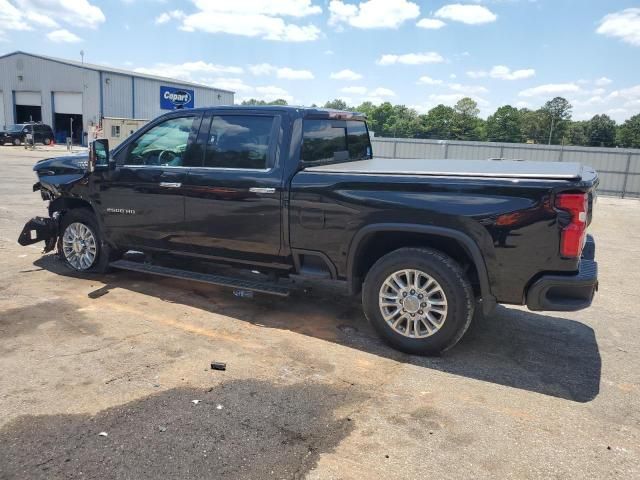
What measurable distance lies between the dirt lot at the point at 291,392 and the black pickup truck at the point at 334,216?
0.47 metres

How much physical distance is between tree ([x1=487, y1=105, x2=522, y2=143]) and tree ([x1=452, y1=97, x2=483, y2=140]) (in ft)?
7.71

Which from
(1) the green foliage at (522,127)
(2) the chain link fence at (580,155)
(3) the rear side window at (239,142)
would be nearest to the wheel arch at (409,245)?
(3) the rear side window at (239,142)

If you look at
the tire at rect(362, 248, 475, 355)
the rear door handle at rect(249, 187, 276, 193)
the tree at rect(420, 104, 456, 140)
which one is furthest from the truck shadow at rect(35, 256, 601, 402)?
the tree at rect(420, 104, 456, 140)

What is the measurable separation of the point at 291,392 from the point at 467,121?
307 ft

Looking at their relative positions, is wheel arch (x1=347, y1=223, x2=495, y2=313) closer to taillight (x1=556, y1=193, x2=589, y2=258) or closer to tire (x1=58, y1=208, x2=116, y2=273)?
→ taillight (x1=556, y1=193, x2=589, y2=258)

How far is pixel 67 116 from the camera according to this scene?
149ft

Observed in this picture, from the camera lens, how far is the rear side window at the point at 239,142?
16.4 feet

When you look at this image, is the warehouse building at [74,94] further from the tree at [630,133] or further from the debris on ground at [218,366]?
the tree at [630,133]

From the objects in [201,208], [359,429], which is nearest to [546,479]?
[359,429]

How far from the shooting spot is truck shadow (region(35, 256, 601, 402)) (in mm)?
4121

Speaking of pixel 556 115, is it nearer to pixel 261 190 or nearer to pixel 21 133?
pixel 21 133

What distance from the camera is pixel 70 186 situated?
6.12 m

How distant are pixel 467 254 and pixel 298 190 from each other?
5.00ft

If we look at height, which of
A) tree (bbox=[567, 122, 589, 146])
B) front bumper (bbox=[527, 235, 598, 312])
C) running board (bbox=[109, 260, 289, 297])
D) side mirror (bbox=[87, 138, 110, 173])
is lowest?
running board (bbox=[109, 260, 289, 297])
